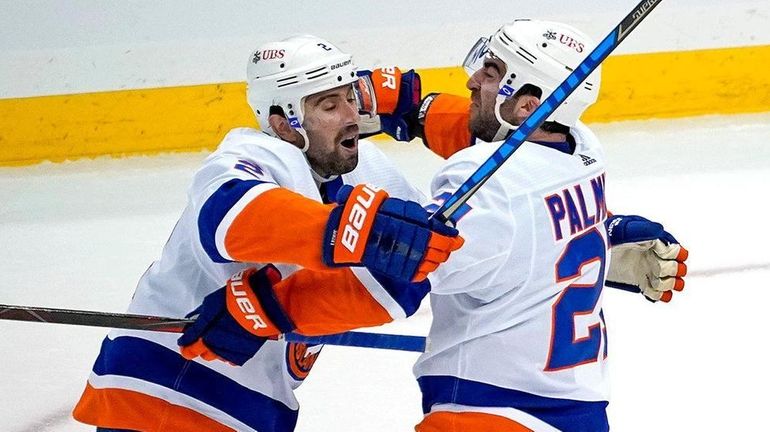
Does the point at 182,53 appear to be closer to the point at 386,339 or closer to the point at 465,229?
the point at 386,339

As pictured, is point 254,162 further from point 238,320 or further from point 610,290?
point 610,290

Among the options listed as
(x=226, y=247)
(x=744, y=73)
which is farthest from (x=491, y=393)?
(x=744, y=73)

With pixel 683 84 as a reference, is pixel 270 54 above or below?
above

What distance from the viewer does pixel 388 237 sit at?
160 centimetres

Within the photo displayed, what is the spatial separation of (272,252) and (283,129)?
48 centimetres

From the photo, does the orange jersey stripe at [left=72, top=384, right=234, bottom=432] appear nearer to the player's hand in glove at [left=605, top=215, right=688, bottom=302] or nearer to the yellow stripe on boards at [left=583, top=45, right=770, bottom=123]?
the player's hand in glove at [left=605, top=215, right=688, bottom=302]

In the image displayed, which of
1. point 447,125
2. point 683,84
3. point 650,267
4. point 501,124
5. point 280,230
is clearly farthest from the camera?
point 683,84

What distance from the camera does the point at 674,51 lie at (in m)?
5.01

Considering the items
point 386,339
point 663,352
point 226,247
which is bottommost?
point 663,352

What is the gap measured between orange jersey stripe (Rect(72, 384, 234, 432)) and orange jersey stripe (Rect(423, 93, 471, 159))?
88 centimetres

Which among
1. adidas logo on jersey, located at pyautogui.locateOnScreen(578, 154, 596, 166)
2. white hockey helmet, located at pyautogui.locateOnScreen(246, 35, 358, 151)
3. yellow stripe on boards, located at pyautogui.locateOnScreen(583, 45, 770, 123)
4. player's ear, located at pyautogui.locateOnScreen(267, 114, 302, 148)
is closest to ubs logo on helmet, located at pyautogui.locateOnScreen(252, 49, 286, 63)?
white hockey helmet, located at pyautogui.locateOnScreen(246, 35, 358, 151)

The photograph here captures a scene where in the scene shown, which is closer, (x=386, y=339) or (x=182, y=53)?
(x=386, y=339)

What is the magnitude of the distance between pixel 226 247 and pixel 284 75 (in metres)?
0.46

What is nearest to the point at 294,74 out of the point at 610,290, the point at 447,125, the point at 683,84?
the point at 447,125
